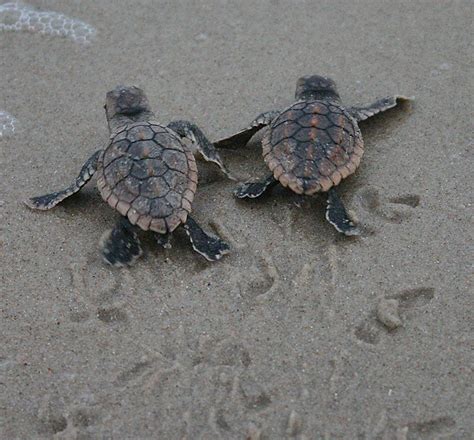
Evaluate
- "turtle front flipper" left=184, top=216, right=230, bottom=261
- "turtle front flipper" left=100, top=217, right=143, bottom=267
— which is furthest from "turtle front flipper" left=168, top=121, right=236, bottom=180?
"turtle front flipper" left=100, top=217, right=143, bottom=267

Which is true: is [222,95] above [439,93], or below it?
below

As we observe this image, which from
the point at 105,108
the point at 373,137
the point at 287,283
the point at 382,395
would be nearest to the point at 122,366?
the point at 287,283

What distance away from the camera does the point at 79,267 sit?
273 cm

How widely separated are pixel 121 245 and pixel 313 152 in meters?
0.94

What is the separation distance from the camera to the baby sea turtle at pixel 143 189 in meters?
2.68

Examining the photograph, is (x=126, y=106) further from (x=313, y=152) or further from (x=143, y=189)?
(x=313, y=152)

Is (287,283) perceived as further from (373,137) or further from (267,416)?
(373,137)

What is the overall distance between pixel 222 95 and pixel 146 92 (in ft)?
1.45

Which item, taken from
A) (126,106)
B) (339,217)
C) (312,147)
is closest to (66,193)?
(126,106)

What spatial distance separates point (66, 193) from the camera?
2965 mm

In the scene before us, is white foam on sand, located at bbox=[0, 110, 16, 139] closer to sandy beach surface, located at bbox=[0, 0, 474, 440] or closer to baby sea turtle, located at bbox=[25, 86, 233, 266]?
sandy beach surface, located at bbox=[0, 0, 474, 440]

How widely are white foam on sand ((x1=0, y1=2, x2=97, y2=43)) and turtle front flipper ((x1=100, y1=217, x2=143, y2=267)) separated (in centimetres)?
172

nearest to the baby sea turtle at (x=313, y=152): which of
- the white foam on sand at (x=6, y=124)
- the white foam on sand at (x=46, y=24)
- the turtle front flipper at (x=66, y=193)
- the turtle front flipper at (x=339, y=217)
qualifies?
the turtle front flipper at (x=339, y=217)

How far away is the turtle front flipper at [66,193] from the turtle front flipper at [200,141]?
1.40 feet
